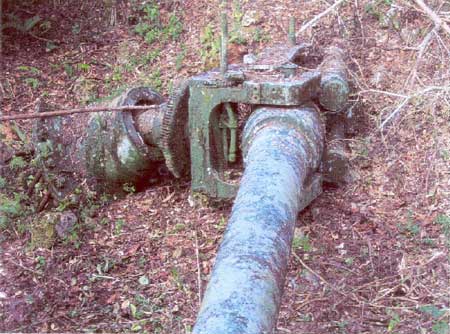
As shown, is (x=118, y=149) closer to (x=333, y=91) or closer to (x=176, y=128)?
(x=176, y=128)

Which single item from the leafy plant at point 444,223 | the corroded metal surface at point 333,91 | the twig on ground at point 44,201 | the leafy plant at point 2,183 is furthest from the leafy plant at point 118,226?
the leafy plant at point 444,223

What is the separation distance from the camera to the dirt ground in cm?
394

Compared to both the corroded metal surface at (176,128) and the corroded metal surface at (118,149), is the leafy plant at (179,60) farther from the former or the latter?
the corroded metal surface at (176,128)

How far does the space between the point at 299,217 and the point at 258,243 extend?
2.47 m

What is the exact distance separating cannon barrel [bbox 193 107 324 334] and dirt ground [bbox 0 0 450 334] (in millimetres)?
893

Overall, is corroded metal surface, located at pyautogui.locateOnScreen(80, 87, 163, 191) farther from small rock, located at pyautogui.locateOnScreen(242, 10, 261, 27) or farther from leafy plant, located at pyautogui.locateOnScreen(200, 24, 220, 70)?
small rock, located at pyautogui.locateOnScreen(242, 10, 261, 27)

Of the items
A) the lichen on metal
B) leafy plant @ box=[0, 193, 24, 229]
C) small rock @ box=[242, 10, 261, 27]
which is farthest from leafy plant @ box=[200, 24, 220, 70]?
leafy plant @ box=[0, 193, 24, 229]

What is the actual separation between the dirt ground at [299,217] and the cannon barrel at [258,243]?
0.89 meters

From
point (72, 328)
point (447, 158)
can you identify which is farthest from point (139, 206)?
point (447, 158)

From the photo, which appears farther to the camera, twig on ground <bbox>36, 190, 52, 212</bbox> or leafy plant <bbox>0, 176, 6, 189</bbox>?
leafy plant <bbox>0, 176, 6, 189</bbox>

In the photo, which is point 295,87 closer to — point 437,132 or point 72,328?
point 437,132

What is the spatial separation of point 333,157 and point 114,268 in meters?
1.74

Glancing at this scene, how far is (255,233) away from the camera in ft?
7.61

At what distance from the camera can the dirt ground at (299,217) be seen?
3936 millimetres
